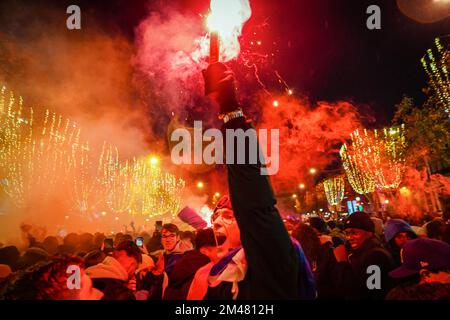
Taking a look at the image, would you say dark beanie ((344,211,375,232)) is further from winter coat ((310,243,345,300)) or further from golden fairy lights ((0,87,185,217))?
golden fairy lights ((0,87,185,217))

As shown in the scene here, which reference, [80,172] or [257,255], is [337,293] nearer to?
[257,255]

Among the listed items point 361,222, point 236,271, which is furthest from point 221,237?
point 361,222

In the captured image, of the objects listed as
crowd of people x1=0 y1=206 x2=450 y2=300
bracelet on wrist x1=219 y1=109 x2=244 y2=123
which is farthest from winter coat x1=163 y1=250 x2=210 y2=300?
bracelet on wrist x1=219 y1=109 x2=244 y2=123

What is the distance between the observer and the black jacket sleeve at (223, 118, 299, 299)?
132cm

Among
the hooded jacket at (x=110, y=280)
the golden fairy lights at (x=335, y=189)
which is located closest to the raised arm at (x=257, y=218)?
the hooded jacket at (x=110, y=280)

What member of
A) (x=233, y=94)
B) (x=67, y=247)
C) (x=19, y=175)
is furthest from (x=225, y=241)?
(x=19, y=175)

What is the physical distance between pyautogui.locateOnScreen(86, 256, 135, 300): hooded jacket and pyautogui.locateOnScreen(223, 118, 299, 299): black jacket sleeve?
5.55 ft

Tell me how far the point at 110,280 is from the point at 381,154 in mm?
23902

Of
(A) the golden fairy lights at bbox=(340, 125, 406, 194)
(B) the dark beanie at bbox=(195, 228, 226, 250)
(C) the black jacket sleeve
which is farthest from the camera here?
(A) the golden fairy lights at bbox=(340, 125, 406, 194)

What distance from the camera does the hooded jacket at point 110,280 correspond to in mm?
2584

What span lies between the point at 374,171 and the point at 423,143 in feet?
15.9

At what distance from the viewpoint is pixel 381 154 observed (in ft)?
74.0

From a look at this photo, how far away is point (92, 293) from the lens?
239 cm

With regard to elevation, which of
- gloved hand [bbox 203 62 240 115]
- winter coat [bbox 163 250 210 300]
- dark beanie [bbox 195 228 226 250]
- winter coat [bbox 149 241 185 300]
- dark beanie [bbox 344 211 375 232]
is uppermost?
gloved hand [bbox 203 62 240 115]
